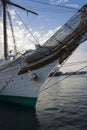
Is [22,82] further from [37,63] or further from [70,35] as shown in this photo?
[70,35]

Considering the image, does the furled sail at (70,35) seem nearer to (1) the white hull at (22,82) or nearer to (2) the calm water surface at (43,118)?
(1) the white hull at (22,82)

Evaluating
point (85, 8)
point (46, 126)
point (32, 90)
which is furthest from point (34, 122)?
point (85, 8)

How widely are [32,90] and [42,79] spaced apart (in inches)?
45.0

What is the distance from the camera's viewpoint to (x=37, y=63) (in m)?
19.4

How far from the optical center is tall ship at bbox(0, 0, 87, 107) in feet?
58.4

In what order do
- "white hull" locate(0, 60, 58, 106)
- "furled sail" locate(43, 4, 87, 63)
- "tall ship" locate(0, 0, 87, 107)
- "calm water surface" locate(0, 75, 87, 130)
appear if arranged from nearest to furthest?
"calm water surface" locate(0, 75, 87, 130), "furled sail" locate(43, 4, 87, 63), "tall ship" locate(0, 0, 87, 107), "white hull" locate(0, 60, 58, 106)

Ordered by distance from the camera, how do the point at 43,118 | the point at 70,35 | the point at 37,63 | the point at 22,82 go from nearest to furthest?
the point at 43,118 → the point at 70,35 → the point at 37,63 → the point at 22,82

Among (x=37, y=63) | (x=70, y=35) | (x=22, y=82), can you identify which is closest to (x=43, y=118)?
(x=22, y=82)

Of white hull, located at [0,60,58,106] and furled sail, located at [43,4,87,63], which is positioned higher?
furled sail, located at [43,4,87,63]

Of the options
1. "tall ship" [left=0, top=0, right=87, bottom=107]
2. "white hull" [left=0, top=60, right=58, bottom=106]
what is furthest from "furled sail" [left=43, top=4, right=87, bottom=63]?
"white hull" [left=0, top=60, right=58, bottom=106]

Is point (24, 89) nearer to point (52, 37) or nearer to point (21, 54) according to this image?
point (21, 54)

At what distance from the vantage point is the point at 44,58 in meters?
19.2

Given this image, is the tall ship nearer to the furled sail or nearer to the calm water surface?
the furled sail

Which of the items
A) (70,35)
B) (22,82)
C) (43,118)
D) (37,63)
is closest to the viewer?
(43,118)
